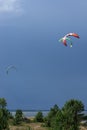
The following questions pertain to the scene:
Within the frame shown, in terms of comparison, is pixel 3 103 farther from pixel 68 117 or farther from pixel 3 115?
pixel 68 117

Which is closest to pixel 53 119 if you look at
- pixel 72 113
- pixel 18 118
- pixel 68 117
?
pixel 72 113

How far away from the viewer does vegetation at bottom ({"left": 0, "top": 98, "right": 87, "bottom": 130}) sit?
124 m

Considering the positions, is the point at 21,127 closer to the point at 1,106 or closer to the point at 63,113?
the point at 1,106

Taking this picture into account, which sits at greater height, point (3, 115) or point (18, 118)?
point (18, 118)

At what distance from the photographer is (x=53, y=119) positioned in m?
138

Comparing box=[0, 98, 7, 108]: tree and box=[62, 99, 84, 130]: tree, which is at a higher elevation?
box=[0, 98, 7, 108]: tree

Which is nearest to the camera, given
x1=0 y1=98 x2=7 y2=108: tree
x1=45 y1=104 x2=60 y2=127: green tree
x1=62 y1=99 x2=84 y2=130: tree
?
x1=62 y1=99 x2=84 y2=130: tree

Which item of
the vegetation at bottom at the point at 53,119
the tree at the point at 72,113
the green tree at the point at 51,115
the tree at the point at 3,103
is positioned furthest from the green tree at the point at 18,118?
the tree at the point at 72,113

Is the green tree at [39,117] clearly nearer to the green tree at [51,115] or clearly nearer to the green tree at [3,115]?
the green tree at [51,115]

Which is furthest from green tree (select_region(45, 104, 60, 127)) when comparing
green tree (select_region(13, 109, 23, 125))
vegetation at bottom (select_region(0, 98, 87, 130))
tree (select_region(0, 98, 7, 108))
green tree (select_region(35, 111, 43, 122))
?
tree (select_region(0, 98, 7, 108))

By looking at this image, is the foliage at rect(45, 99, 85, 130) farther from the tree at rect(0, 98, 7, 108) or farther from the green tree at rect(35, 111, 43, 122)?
the green tree at rect(35, 111, 43, 122)

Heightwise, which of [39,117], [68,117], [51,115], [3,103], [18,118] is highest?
[3,103]

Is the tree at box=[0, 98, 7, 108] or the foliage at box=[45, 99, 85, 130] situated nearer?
the foliage at box=[45, 99, 85, 130]

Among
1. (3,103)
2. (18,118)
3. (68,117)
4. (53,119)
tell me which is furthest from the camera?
(18,118)
